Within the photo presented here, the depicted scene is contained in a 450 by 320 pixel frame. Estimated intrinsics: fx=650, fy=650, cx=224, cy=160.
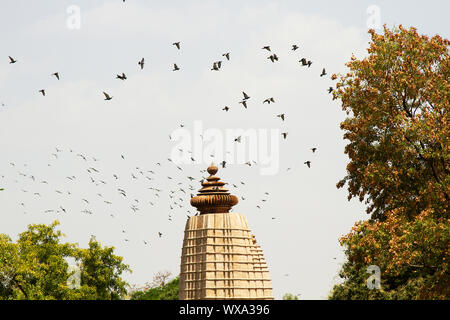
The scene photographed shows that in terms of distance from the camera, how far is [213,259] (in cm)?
3331

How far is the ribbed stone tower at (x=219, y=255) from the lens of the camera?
32.8 meters

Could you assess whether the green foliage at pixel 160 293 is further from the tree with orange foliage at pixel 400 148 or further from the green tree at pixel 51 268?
the tree with orange foliage at pixel 400 148

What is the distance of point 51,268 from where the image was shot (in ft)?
162

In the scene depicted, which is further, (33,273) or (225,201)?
(33,273)

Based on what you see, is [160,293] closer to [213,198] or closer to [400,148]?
[213,198]

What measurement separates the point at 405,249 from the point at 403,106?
20.4 ft

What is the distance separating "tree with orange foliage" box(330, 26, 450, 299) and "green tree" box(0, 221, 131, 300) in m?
28.3

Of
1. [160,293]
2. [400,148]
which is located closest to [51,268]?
[160,293]

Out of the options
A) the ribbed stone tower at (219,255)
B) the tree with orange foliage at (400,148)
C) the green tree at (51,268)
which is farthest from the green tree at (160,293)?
the tree with orange foliage at (400,148)

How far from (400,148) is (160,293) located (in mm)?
46115
